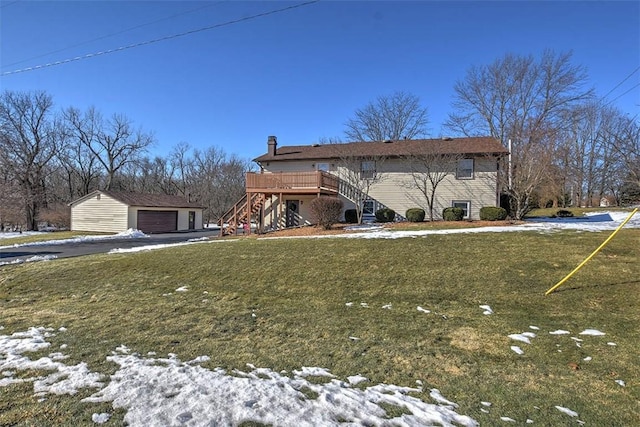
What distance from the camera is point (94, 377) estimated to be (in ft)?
12.0

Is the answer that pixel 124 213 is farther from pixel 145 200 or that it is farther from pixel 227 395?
pixel 227 395

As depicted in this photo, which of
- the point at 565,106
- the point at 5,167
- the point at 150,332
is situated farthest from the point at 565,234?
the point at 5,167

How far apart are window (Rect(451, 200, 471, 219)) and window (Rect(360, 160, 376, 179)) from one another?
511 cm

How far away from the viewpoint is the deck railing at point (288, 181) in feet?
67.8

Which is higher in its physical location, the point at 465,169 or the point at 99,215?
the point at 465,169

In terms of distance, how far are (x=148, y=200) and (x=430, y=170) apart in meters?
24.1

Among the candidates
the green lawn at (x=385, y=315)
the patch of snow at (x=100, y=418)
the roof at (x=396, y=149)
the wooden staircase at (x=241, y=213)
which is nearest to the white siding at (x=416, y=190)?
the roof at (x=396, y=149)

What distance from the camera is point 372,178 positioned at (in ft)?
74.5

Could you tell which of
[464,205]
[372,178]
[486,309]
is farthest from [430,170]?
[486,309]

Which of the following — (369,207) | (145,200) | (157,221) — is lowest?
(157,221)

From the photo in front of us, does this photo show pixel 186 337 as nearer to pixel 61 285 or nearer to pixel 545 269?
pixel 61 285

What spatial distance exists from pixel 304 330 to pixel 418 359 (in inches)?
71.0

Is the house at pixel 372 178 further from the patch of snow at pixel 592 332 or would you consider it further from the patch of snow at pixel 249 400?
the patch of snow at pixel 249 400

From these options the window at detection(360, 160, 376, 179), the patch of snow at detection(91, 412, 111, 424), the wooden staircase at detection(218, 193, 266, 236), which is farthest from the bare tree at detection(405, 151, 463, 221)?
the patch of snow at detection(91, 412, 111, 424)
